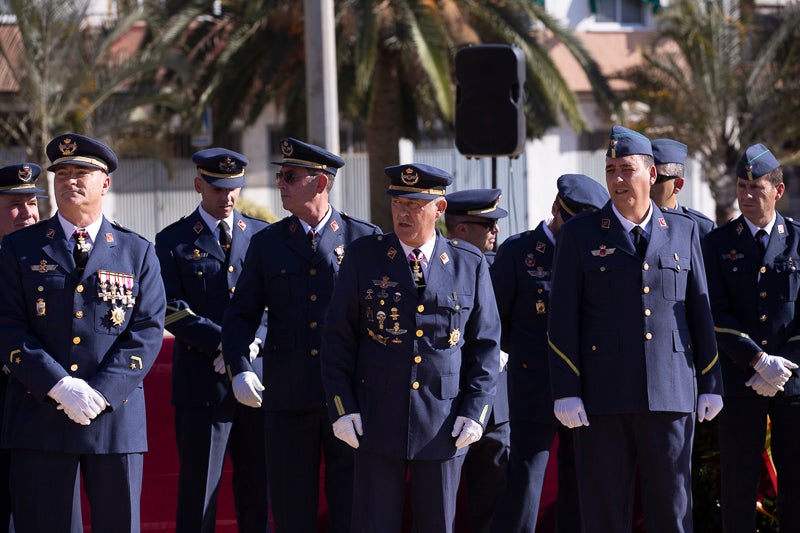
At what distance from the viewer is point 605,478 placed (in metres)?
5.47

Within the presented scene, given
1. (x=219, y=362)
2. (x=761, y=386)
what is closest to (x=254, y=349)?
(x=219, y=362)

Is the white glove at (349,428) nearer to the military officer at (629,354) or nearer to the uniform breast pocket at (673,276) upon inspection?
the military officer at (629,354)

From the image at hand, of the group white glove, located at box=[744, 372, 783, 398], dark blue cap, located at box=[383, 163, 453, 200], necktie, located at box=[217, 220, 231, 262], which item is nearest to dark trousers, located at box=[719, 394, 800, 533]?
white glove, located at box=[744, 372, 783, 398]

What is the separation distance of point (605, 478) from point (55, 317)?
250 cm

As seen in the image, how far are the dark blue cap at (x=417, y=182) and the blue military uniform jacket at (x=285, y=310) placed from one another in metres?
0.67

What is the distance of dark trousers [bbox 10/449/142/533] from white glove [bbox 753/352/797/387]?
3097mm

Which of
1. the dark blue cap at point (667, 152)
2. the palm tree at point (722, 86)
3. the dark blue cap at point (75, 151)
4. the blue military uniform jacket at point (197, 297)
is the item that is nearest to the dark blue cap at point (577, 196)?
the dark blue cap at point (667, 152)

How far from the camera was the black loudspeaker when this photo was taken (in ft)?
28.4

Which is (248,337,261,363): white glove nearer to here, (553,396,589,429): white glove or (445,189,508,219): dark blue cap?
(445,189,508,219): dark blue cap

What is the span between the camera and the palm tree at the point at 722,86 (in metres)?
20.5

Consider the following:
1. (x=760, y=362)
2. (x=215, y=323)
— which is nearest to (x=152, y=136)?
(x=215, y=323)

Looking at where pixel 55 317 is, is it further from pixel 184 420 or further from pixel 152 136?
pixel 152 136

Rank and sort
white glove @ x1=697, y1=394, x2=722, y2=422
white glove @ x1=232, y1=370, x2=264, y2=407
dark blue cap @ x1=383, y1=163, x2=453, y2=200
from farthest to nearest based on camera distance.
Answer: white glove @ x1=232, y1=370, x2=264, y2=407
white glove @ x1=697, y1=394, x2=722, y2=422
dark blue cap @ x1=383, y1=163, x2=453, y2=200

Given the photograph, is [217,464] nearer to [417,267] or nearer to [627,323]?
[417,267]
